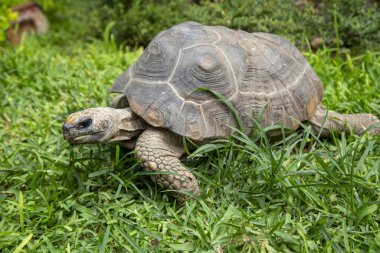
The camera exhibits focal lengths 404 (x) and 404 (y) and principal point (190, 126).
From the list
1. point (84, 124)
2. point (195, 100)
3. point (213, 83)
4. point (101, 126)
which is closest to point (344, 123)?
point (213, 83)

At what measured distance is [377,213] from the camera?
2.32m

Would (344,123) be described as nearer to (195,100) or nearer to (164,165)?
(195,100)

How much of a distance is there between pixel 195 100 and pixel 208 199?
65 cm

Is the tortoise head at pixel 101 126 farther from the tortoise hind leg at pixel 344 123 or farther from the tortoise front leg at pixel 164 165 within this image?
the tortoise hind leg at pixel 344 123

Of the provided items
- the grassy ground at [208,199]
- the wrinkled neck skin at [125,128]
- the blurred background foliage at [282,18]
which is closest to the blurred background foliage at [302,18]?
the blurred background foliage at [282,18]

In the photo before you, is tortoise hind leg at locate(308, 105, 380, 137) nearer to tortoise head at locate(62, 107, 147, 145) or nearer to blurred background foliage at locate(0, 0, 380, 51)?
tortoise head at locate(62, 107, 147, 145)

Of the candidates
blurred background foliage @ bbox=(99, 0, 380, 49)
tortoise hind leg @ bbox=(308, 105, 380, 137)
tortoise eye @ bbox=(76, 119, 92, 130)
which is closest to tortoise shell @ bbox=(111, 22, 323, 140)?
tortoise hind leg @ bbox=(308, 105, 380, 137)

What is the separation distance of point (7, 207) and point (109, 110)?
2.99ft

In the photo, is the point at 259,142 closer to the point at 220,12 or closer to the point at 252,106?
the point at 252,106

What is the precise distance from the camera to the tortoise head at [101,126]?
2.48m

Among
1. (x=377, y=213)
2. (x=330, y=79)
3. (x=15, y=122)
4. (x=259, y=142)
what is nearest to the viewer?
(x=377, y=213)

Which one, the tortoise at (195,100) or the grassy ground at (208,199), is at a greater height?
the tortoise at (195,100)

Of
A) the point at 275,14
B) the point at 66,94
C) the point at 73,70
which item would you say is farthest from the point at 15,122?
the point at 275,14

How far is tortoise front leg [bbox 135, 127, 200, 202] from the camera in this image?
250 centimetres
